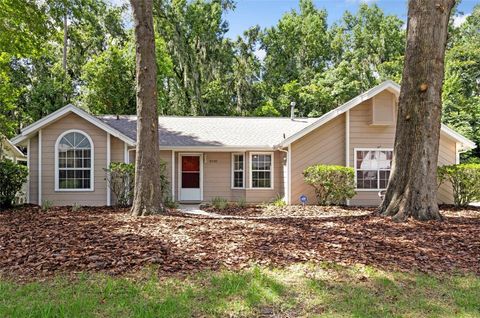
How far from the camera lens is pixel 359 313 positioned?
349cm

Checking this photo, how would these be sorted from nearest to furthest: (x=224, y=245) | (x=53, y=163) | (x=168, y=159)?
(x=224, y=245)
(x=53, y=163)
(x=168, y=159)

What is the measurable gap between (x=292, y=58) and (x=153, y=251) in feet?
89.4

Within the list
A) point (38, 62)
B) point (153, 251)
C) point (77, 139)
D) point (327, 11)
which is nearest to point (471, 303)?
point (153, 251)

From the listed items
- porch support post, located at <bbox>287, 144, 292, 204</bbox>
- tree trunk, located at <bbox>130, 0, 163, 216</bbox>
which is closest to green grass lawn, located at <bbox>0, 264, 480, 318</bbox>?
tree trunk, located at <bbox>130, 0, 163, 216</bbox>

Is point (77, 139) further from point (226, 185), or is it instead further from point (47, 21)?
point (226, 185)

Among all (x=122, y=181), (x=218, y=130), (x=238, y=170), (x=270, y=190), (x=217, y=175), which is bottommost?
(x=270, y=190)

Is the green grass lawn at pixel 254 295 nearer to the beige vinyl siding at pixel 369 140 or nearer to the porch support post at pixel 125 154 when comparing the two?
the porch support post at pixel 125 154

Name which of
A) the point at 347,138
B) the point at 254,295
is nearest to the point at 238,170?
the point at 347,138

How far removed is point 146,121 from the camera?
880 centimetres

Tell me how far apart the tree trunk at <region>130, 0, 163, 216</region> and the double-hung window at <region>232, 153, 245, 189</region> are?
5.80 metres

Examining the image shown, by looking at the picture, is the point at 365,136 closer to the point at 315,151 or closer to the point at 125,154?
the point at 315,151

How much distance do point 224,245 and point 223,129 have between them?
415 inches

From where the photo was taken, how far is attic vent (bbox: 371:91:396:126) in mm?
12977

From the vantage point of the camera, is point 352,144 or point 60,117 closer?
point 60,117
